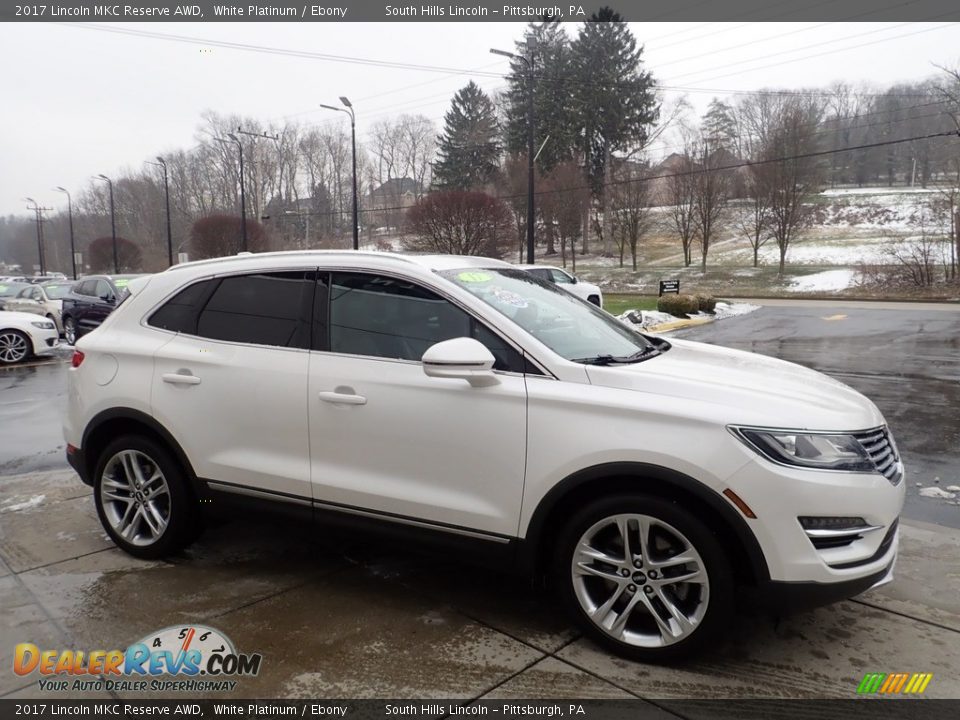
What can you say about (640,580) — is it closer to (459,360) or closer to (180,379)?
(459,360)

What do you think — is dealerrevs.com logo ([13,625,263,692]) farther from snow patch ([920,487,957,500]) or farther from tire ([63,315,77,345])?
tire ([63,315,77,345])

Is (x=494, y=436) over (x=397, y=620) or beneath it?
over

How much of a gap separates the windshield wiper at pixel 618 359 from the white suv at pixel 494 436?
2 centimetres

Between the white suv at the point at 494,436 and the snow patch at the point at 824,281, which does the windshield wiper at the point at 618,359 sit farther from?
the snow patch at the point at 824,281

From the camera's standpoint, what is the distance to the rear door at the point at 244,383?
141 inches

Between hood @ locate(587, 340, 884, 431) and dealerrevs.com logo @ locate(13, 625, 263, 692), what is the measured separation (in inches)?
80.4

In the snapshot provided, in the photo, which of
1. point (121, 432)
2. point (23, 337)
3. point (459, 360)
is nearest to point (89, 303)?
point (23, 337)

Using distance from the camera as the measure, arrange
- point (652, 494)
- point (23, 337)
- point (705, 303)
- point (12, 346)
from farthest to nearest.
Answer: point (705, 303) → point (23, 337) → point (12, 346) → point (652, 494)

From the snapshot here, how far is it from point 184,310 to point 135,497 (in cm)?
116

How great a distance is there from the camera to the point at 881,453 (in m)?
2.95

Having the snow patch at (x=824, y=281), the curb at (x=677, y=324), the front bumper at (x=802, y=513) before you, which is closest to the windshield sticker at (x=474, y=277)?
the front bumper at (x=802, y=513)

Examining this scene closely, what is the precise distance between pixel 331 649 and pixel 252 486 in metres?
1.03

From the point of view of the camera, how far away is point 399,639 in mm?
3199

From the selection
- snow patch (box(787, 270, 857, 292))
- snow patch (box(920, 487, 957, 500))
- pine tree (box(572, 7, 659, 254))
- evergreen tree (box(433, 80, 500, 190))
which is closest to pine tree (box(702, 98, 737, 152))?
pine tree (box(572, 7, 659, 254))
